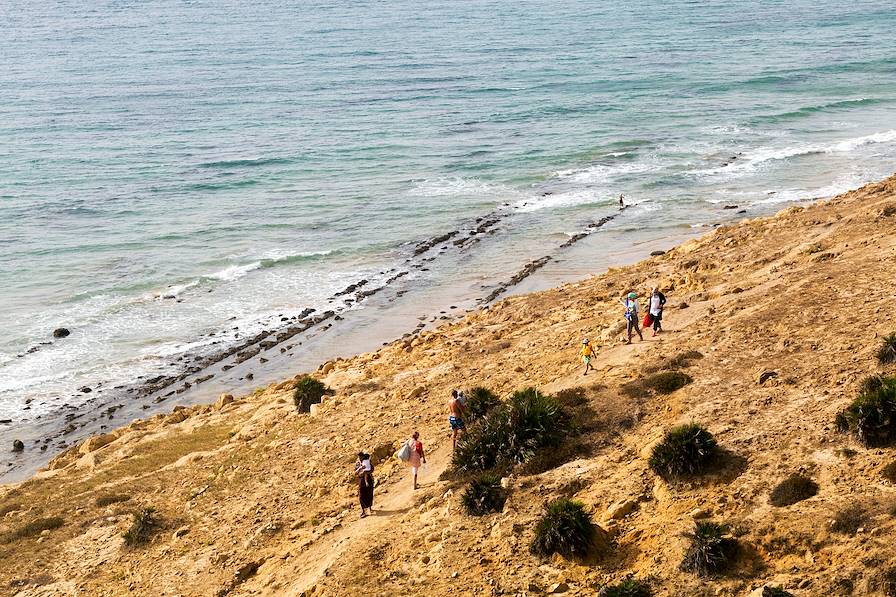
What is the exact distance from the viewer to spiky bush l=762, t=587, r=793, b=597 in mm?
12141

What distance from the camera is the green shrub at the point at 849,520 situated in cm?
1299

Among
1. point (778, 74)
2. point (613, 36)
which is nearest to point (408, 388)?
point (778, 74)

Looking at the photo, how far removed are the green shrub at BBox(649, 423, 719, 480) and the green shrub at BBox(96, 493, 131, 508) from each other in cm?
1341

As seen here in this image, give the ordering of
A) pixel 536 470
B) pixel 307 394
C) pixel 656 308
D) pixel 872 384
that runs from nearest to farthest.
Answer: pixel 872 384
pixel 536 470
pixel 656 308
pixel 307 394

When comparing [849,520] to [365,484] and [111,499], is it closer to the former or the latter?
[365,484]

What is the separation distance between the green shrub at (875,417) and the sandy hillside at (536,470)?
28 centimetres

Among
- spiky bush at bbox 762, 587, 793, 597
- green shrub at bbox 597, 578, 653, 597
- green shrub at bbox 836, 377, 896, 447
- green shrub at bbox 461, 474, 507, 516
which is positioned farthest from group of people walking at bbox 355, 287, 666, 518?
spiky bush at bbox 762, 587, 793, 597

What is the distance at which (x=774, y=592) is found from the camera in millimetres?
12188

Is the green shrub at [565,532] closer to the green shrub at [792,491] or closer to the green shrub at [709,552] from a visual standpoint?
the green shrub at [709,552]

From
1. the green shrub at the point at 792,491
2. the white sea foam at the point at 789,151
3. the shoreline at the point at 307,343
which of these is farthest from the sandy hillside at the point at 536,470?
the white sea foam at the point at 789,151

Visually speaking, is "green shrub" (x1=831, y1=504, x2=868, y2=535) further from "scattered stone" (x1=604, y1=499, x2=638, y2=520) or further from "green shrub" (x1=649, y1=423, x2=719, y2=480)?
"scattered stone" (x1=604, y1=499, x2=638, y2=520)

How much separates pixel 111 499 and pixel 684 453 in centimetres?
1435

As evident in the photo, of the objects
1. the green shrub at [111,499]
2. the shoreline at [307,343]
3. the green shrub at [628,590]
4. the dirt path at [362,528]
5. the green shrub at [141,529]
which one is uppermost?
the green shrub at [628,590]

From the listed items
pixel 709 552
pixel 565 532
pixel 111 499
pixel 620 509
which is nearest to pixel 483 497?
pixel 565 532
